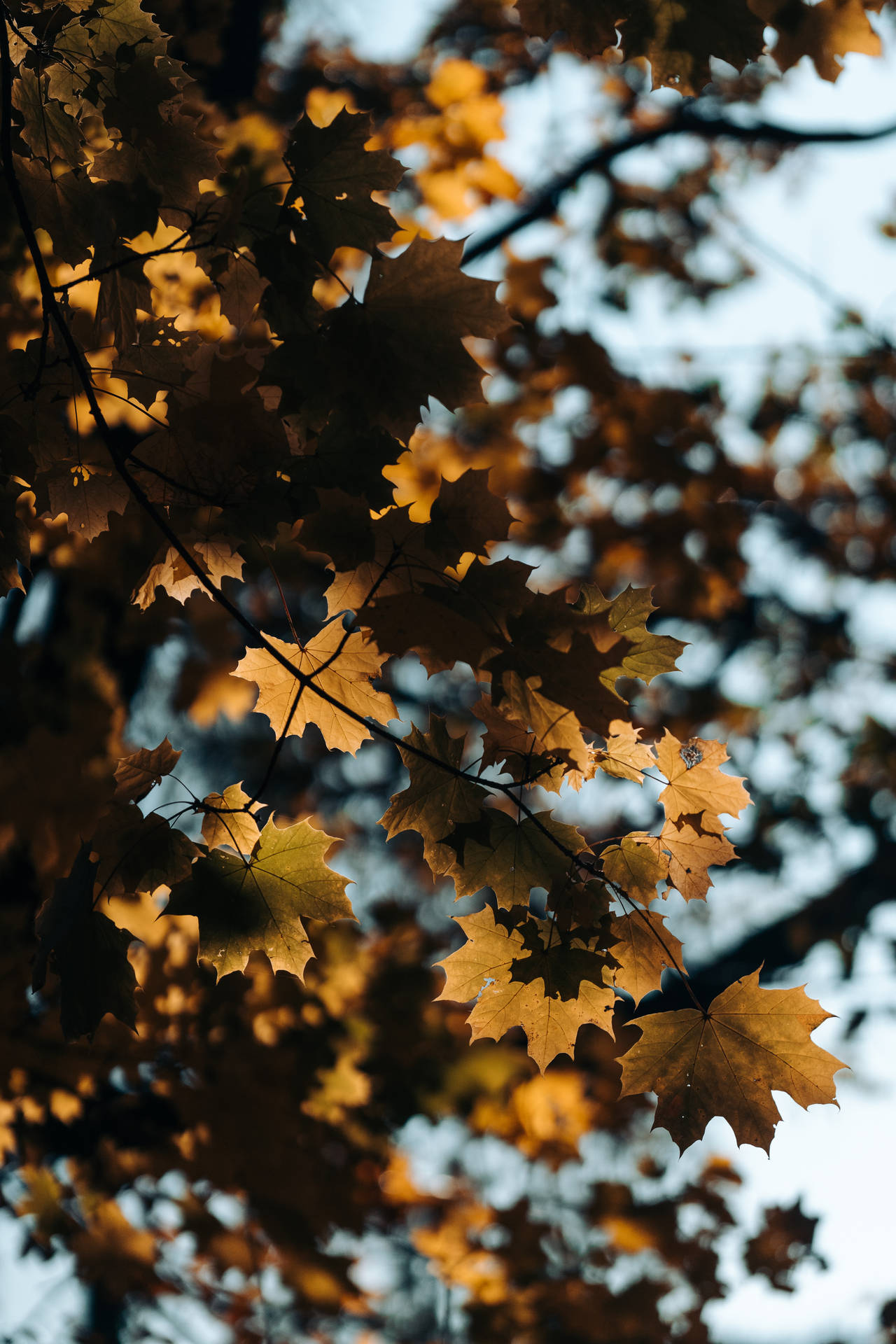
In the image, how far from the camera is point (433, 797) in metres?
1.58

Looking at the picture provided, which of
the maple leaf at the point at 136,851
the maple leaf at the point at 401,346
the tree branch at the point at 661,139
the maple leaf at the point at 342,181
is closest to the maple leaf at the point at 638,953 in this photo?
the maple leaf at the point at 136,851

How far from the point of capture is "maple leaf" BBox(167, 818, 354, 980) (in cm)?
157

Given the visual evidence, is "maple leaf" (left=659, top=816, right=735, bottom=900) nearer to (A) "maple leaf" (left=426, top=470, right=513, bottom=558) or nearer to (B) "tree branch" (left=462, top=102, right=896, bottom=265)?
(A) "maple leaf" (left=426, top=470, right=513, bottom=558)

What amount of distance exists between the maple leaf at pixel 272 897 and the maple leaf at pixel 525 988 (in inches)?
10.1

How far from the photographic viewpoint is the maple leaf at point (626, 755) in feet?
5.15

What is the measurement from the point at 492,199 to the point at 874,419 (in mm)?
4528

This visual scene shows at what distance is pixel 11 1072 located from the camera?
10.3 ft

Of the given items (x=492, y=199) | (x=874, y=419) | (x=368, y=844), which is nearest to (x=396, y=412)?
(x=492, y=199)

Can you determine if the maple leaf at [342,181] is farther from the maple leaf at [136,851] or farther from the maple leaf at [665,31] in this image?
the maple leaf at [136,851]

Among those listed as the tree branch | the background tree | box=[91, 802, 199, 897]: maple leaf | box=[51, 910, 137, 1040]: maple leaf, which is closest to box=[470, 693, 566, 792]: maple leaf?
the background tree

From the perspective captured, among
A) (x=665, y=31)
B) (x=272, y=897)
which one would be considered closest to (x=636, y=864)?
(x=272, y=897)

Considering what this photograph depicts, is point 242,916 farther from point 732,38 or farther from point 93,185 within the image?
point 732,38

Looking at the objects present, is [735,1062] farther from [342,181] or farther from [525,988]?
[342,181]

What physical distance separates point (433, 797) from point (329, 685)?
0.32m
